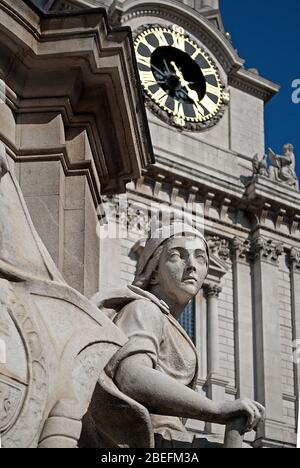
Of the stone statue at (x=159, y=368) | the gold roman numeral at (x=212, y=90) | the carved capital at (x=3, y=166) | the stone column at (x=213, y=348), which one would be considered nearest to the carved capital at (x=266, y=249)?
the stone column at (x=213, y=348)

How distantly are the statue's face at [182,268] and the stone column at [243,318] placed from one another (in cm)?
2815

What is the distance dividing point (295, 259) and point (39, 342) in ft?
105

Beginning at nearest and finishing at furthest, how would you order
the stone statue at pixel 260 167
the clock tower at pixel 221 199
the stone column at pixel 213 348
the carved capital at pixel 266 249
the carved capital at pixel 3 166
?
the carved capital at pixel 3 166
the stone column at pixel 213 348
the clock tower at pixel 221 199
the carved capital at pixel 266 249
the stone statue at pixel 260 167

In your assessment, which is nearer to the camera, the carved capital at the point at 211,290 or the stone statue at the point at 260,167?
the carved capital at the point at 211,290

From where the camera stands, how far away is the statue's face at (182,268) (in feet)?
21.7

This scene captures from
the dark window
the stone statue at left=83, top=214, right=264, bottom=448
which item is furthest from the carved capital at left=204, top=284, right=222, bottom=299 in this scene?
the stone statue at left=83, top=214, right=264, bottom=448

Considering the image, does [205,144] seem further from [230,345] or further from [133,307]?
[133,307]

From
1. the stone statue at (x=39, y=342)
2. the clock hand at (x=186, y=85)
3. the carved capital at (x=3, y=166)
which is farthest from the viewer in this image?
the clock hand at (x=186, y=85)

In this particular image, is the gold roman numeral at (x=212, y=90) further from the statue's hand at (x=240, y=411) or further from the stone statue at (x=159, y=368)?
the statue's hand at (x=240, y=411)

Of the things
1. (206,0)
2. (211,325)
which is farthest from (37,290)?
(206,0)

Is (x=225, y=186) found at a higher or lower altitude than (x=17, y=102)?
higher

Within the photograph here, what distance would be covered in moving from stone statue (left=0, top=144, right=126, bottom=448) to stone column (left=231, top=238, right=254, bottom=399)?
94.0ft

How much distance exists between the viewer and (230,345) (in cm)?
3547

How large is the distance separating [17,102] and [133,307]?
164 cm
